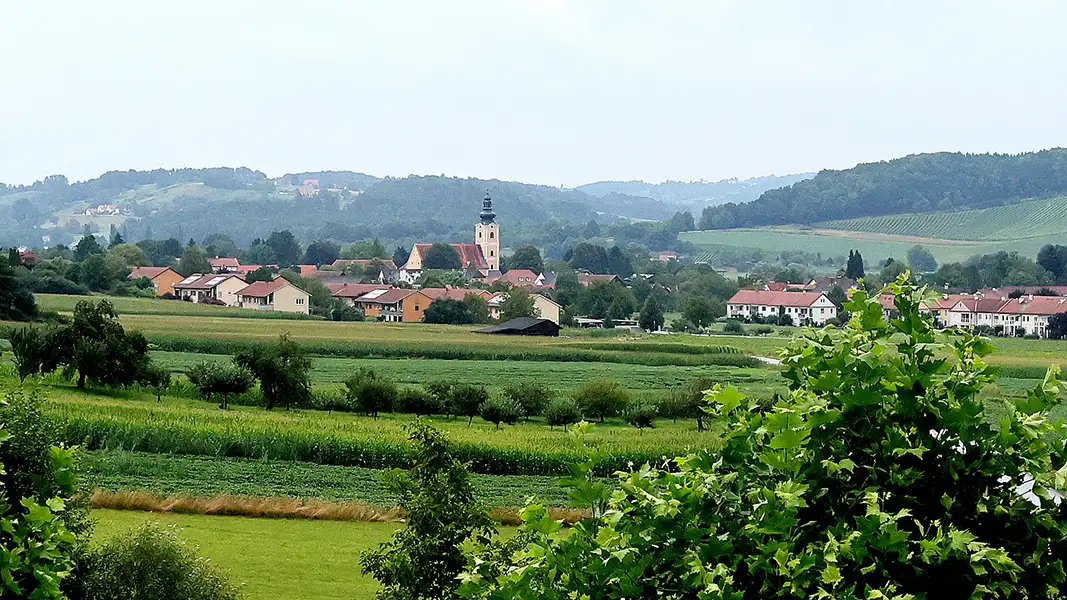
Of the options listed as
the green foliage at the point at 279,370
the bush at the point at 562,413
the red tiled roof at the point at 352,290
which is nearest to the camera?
the bush at the point at 562,413

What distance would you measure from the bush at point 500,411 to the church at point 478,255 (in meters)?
110

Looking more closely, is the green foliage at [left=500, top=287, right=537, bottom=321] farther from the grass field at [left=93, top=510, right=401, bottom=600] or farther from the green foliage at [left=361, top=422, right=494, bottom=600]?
the green foliage at [left=361, top=422, right=494, bottom=600]

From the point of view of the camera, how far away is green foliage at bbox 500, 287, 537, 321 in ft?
310

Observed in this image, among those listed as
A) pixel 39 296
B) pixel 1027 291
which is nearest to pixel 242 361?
pixel 39 296

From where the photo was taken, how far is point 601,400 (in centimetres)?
4412

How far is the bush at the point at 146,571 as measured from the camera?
14.6 m

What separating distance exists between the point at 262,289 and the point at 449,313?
18641mm

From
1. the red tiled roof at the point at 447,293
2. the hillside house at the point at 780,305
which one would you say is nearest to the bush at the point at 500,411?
the red tiled roof at the point at 447,293

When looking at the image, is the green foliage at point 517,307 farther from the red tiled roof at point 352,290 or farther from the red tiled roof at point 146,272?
the red tiled roof at point 146,272

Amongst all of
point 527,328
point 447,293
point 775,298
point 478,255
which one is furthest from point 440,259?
point 527,328

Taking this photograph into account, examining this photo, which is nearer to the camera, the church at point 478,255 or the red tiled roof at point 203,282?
the red tiled roof at point 203,282

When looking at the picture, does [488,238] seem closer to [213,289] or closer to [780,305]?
[213,289]

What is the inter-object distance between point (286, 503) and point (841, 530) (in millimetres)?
21552

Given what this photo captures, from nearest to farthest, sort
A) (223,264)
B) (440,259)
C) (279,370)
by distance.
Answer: (279,370)
(223,264)
(440,259)
